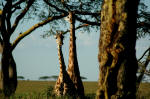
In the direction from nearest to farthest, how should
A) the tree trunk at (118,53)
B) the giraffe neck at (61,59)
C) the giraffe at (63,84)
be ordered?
1. the tree trunk at (118,53)
2. the giraffe at (63,84)
3. the giraffe neck at (61,59)

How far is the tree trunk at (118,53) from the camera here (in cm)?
723

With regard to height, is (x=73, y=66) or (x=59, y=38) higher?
(x=59, y=38)

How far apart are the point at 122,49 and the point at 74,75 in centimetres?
785

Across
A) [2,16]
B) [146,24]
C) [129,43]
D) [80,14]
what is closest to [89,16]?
[80,14]

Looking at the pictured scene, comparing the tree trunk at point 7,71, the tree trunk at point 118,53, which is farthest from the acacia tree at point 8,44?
the tree trunk at point 118,53

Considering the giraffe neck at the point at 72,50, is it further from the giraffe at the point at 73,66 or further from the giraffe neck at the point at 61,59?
the giraffe neck at the point at 61,59

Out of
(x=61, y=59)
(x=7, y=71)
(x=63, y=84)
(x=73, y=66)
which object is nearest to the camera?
(x=63, y=84)

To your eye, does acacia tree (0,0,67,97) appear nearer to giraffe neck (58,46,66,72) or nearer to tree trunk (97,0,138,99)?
giraffe neck (58,46,66,72)

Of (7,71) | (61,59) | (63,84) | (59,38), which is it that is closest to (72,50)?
(61,59)

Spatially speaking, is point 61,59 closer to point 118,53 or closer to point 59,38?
point 59,38

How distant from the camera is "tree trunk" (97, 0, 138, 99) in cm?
723

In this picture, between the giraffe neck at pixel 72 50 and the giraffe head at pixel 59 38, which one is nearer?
the giraffe neck at pixel 72 50

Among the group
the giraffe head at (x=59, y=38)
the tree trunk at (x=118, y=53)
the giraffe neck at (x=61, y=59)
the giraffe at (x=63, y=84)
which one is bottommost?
the giraffe at (x=63, y=84)

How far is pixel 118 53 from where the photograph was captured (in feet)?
23.7
